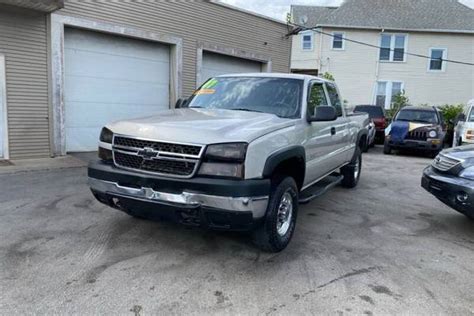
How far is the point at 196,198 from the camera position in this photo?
11.2 ft

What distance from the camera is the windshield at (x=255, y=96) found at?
15.5ft

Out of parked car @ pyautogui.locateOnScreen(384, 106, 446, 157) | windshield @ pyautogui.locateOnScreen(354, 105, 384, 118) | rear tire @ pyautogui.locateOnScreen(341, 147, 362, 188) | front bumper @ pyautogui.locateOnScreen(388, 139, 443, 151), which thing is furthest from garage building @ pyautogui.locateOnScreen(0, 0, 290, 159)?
windshield @ pyautogui.locateOnScreen(354, 105, 384, 118)

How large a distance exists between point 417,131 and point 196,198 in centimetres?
1204

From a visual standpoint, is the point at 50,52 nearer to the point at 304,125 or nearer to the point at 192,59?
the point at 192,59

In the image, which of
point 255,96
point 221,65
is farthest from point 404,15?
point 255,96

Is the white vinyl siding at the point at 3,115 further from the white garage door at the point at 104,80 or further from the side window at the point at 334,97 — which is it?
the side window at the point at 334,97

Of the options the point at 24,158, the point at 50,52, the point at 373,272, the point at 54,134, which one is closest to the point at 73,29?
the point at 50,52

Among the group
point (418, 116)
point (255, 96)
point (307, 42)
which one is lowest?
point (418, 116)

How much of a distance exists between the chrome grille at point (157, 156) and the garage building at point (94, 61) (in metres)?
3.94

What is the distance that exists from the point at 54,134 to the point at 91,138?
3.82 feet

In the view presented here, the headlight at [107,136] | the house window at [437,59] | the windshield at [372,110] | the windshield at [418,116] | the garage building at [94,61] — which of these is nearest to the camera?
the headlight at [107,136]

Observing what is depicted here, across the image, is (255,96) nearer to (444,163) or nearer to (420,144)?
(444,163)

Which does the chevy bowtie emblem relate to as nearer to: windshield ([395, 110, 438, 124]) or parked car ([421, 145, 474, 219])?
parked car ([421, 145, 474, 219])

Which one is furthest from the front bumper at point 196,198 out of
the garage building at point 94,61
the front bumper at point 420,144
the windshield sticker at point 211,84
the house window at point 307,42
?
the house window at point 307,42
